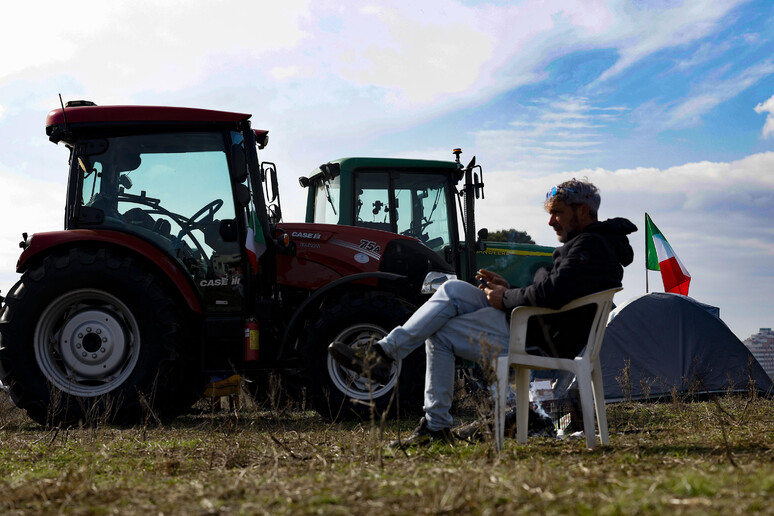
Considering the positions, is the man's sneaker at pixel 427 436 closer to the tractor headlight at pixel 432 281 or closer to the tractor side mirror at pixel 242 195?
the tractor headlight at pixel 432 281

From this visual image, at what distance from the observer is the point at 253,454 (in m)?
3.84

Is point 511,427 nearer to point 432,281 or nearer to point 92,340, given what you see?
point 432,281

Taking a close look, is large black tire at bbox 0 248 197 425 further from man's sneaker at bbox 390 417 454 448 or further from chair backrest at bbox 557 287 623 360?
chair backrest at bbox 557 287 623 360

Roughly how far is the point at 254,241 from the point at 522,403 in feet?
9.11

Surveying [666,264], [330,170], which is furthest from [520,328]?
[666,264]

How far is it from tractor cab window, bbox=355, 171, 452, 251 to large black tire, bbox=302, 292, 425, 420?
234cm

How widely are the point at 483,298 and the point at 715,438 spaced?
4.64 feet

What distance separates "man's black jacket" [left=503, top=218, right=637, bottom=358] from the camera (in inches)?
139

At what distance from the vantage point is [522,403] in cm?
382

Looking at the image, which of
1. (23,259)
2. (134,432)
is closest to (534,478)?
(134,432)

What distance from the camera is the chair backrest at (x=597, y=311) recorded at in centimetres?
356

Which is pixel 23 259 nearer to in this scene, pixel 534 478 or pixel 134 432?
pixel 134 432

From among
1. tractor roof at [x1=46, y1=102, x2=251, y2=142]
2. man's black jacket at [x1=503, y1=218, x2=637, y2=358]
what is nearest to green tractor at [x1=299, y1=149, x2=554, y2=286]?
tractor roof at [x1=46, y1=102, x2=251, y2=142]

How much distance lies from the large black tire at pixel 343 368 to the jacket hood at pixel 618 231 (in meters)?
2.14
